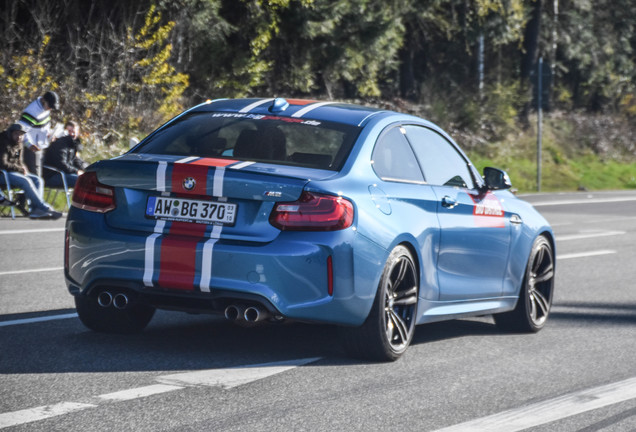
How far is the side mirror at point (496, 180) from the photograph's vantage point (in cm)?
750

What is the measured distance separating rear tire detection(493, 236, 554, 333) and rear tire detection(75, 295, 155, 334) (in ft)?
8.85

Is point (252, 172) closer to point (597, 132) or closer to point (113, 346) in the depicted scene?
point (113, 346)

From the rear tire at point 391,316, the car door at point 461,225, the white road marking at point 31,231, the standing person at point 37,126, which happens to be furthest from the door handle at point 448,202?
the standing person at point 37,126

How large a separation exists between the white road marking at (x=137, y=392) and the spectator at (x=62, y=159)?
12665 mm

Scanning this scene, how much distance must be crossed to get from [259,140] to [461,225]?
4.70 ft

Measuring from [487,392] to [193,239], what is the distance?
1.70 metres

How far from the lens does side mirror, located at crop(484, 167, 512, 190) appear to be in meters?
7.50

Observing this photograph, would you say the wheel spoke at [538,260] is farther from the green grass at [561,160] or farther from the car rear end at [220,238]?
the green grass at [561,160]

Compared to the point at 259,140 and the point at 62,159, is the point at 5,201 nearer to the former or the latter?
the point at 62,159

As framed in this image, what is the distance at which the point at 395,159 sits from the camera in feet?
21.9

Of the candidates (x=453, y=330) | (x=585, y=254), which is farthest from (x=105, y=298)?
(x=585, y=254)

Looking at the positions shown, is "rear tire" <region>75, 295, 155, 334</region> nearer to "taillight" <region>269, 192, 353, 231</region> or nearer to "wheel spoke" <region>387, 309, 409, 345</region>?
"taillight" <region>269, 192, 353, 231</region>

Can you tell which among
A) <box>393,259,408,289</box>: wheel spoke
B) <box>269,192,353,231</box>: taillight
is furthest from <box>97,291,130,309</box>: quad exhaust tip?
<box>393,259,408,289</box>: wheel spoke

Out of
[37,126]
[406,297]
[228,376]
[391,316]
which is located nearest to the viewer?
[228,376]
